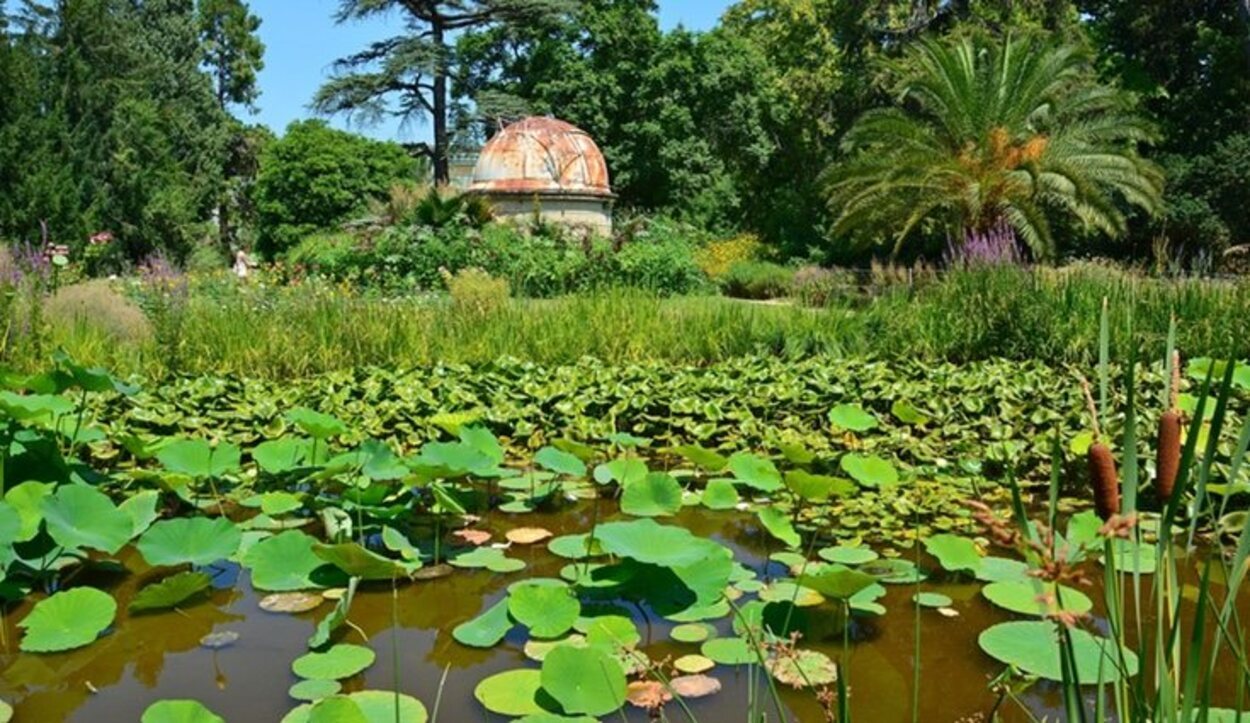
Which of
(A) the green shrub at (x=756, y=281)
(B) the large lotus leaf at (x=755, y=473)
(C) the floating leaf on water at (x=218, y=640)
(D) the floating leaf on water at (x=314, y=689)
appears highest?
(A) the green shrub at (x=756, y=281)

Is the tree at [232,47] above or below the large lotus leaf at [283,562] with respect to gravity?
above

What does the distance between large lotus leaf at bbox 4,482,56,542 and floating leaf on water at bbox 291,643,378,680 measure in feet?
3.19

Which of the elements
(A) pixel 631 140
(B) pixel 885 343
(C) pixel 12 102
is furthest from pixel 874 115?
(C) pixel 12 102

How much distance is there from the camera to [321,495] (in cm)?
425

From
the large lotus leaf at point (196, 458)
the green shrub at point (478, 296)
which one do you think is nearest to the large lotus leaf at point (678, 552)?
the large lotus leaf at point (196, 458)

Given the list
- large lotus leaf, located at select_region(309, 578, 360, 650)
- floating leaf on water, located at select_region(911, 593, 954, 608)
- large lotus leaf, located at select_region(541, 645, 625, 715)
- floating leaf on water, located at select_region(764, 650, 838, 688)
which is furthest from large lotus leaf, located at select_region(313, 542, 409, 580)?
floating leaf on water, located at select_region(911, 593, 954, 608)

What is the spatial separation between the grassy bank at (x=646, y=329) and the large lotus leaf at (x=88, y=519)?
409cm

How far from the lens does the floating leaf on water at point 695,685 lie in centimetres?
266

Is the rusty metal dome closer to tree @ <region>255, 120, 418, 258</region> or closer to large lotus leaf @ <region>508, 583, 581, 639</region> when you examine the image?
tree @ <region>255, 120, 418, 258</region>

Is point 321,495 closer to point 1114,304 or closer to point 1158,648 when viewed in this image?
point 1158,648

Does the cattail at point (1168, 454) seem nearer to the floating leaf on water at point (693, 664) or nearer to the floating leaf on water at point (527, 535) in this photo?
the floating leaf on water at point (693, 664)

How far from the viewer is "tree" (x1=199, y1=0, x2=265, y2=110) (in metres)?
37.0

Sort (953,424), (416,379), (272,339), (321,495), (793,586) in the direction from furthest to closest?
(272,339), (416,379), (953,424), (321,495), (793,586)

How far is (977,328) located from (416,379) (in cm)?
443
